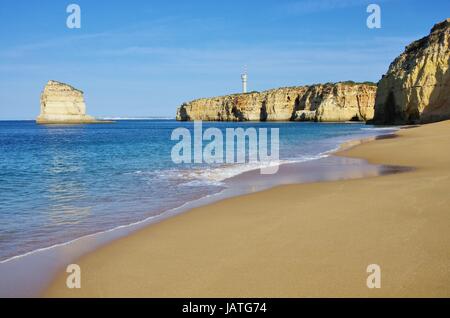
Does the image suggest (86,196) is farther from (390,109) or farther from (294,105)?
(294,105)

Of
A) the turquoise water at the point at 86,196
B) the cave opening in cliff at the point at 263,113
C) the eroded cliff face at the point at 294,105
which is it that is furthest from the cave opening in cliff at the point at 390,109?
the cave opening in cliff at the point at 263,113

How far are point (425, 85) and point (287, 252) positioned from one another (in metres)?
54.9

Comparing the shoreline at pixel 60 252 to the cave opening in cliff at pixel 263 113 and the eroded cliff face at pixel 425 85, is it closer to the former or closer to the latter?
the eroded cliff face at pixel 425 85

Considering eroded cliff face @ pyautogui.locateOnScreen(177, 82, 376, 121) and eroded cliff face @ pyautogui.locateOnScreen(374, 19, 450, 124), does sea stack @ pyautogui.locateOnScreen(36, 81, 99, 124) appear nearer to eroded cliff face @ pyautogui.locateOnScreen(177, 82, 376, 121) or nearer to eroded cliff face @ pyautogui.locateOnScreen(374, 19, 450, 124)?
eroded cliff face @ pyautogui.locateOnScreen(177, 82, 376, 121)

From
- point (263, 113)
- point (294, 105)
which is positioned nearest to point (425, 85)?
A: point (294, 105)

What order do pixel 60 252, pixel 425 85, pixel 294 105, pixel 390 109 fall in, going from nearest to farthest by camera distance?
pixel 60 252, pixel 425 85, pixel 390 109, pixel 294 105

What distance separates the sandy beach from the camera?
14.9 feet

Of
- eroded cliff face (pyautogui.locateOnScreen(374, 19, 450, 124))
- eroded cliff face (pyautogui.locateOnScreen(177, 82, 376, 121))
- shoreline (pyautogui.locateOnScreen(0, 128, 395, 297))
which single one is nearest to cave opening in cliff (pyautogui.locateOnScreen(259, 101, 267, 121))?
eroded cliff face (pyautogui.locateOnScreen(177, 82, 376, 121))

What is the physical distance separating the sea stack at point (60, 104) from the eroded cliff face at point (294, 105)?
54.3m

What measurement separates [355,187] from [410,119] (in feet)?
178

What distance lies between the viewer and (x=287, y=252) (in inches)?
223
